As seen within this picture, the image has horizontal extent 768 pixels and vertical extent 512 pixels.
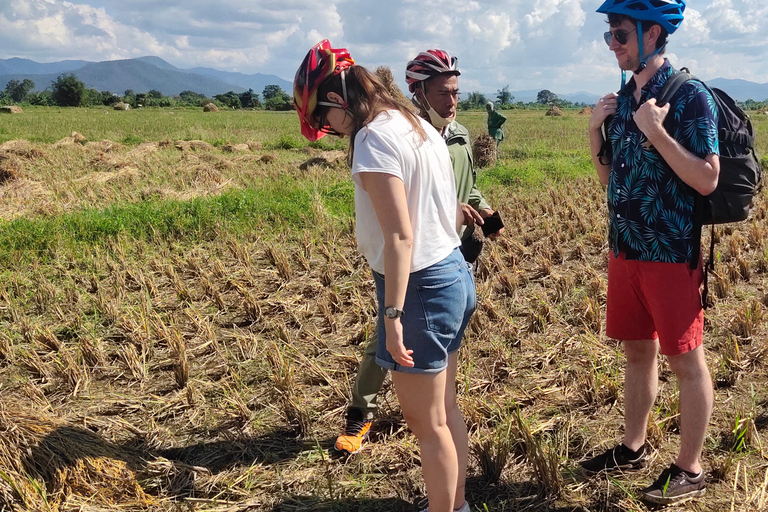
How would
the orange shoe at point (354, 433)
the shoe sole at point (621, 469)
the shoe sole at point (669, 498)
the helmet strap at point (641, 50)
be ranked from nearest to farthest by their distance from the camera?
the helmet strap at point (641, 50), the shoe sole at point (669, 498), the shoe sole at point (621, 469), the orange shoe at point (354, 433)

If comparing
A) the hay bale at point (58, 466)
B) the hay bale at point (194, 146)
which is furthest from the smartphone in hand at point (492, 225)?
the hay bale at point (194, 146)

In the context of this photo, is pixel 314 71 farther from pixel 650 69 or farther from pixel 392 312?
pixel 650 69

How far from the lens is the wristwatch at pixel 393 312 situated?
5.61 feet

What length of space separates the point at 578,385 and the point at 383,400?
108cm

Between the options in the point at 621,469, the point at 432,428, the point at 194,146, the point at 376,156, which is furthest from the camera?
the point at 194,146

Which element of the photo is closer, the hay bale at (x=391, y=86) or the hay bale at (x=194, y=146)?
the hay bale at (x=391, y=86)

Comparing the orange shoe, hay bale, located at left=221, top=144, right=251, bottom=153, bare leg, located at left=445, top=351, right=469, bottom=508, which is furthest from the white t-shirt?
hay bale, located at left=221, top=144, right=251, bottom=153

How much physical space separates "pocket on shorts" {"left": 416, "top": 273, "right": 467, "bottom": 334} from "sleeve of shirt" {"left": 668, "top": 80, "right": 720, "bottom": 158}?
928 millimetres

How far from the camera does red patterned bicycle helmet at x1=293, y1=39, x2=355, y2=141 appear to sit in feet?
5.83

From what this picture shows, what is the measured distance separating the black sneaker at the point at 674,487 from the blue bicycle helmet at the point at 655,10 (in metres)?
1.66

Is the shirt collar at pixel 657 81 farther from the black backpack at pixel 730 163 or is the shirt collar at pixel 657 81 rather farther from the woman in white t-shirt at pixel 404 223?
the woman in white t-shirt at pixel 404 223

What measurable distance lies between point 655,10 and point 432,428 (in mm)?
1578

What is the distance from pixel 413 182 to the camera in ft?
5.65

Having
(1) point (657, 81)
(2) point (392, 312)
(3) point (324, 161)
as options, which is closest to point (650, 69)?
(1) point (657, 81)
